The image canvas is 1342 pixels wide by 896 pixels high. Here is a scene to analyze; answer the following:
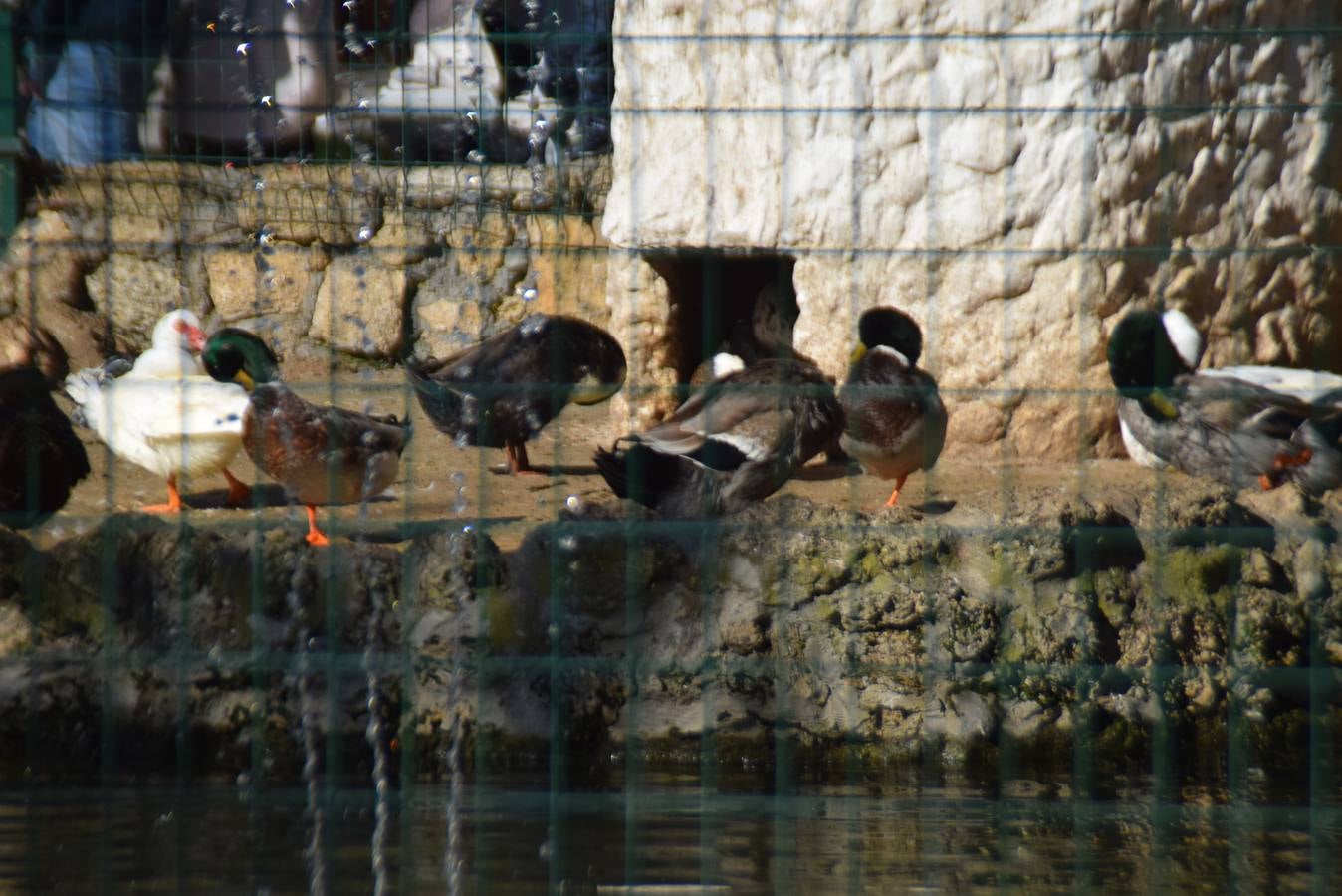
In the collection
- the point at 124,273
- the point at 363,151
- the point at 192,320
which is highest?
the point at 363,151

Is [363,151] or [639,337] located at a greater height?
[363,151]

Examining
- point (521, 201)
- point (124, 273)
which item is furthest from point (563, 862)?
point (124, 273)

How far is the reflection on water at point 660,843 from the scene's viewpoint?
11.5 feet

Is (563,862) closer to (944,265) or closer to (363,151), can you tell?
(944,265)

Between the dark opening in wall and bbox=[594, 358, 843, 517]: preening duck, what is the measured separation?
6.08ft

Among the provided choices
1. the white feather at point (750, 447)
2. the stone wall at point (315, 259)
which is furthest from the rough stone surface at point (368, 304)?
the white feather at point (750, 447)

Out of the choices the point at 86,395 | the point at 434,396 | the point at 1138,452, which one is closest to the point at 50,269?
the point at 86,395

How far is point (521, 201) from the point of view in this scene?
7523 millimetres

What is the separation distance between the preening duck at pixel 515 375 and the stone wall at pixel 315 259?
5.20 feet

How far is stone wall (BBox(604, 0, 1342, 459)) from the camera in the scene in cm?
589

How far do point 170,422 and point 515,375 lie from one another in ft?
3.81

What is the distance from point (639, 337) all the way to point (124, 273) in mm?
2727

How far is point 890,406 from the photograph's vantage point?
5.00 metres

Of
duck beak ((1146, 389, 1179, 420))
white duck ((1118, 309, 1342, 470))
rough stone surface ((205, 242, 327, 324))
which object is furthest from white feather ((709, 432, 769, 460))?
rough stone surface ((205, 242, 327, 324))
